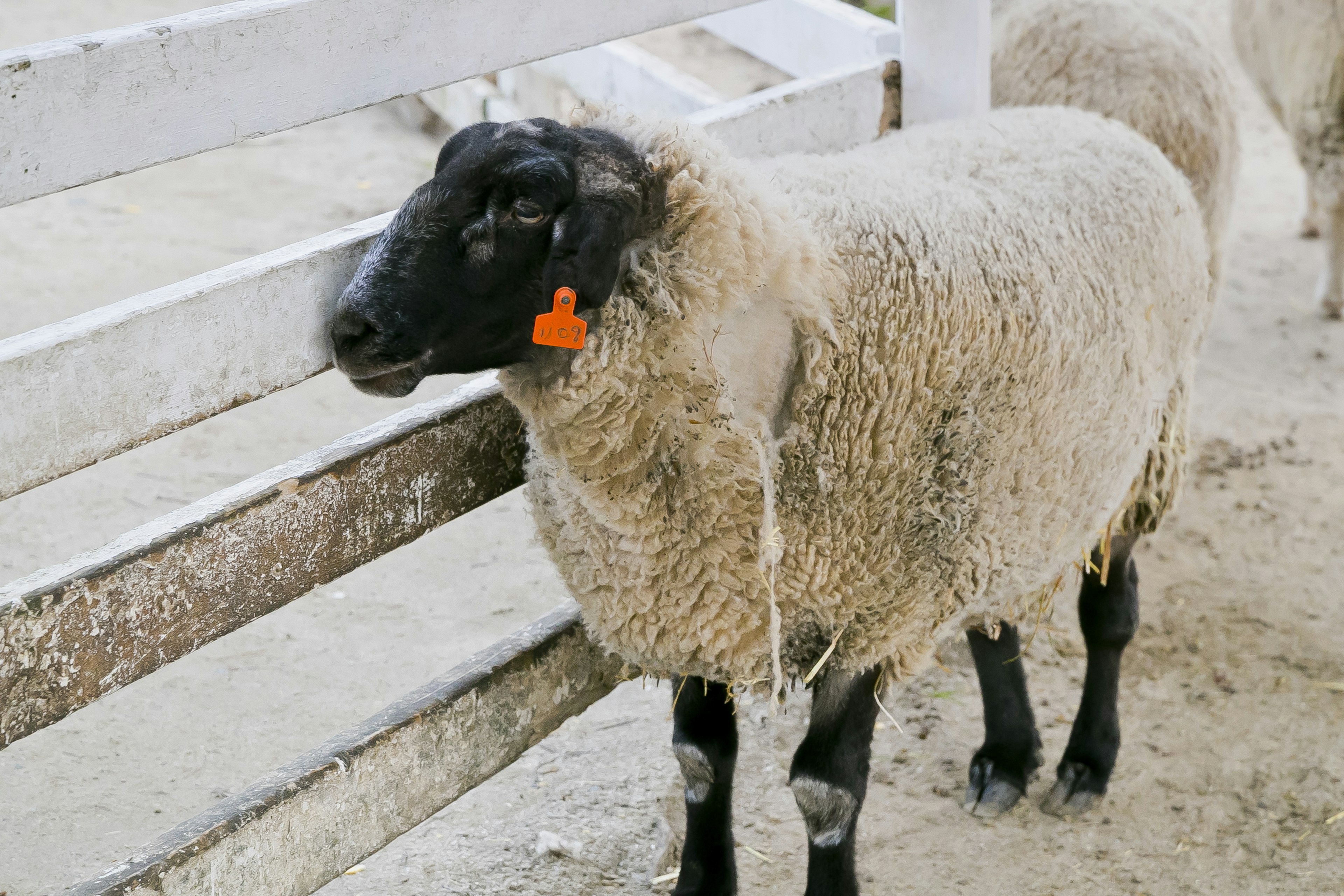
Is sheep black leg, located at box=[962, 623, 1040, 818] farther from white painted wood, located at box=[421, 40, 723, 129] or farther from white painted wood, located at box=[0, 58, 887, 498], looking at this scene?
white painted wood, located at box=[0, 58, 887, 498]

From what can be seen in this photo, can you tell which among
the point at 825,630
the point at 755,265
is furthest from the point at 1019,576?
the point at 755,265

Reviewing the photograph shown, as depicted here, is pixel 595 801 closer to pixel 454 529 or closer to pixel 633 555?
pixel 633 555

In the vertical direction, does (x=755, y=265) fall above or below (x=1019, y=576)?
above

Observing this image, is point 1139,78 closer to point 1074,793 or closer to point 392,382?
point 1074,793

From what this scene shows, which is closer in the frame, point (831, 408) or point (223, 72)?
point (223, 72)

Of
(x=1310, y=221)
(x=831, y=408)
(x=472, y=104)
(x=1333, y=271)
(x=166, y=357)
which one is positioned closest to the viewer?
(x=166, y=357)

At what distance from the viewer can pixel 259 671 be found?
143 inches

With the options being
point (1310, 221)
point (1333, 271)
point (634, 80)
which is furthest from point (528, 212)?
point (1310, 221)

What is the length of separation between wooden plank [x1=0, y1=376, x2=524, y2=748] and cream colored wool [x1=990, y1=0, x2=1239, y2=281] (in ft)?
8.08

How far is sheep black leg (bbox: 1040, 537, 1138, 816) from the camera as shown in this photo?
3.45 meters

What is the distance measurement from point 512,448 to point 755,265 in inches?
29.7

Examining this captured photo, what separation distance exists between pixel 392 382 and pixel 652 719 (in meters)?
1.77

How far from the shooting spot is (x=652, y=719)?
361cm

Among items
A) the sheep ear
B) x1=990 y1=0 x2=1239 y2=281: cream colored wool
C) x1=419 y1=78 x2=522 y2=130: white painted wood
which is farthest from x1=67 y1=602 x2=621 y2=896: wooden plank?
x1=419 y1=78 x2=522 y2=130: white painted wood
